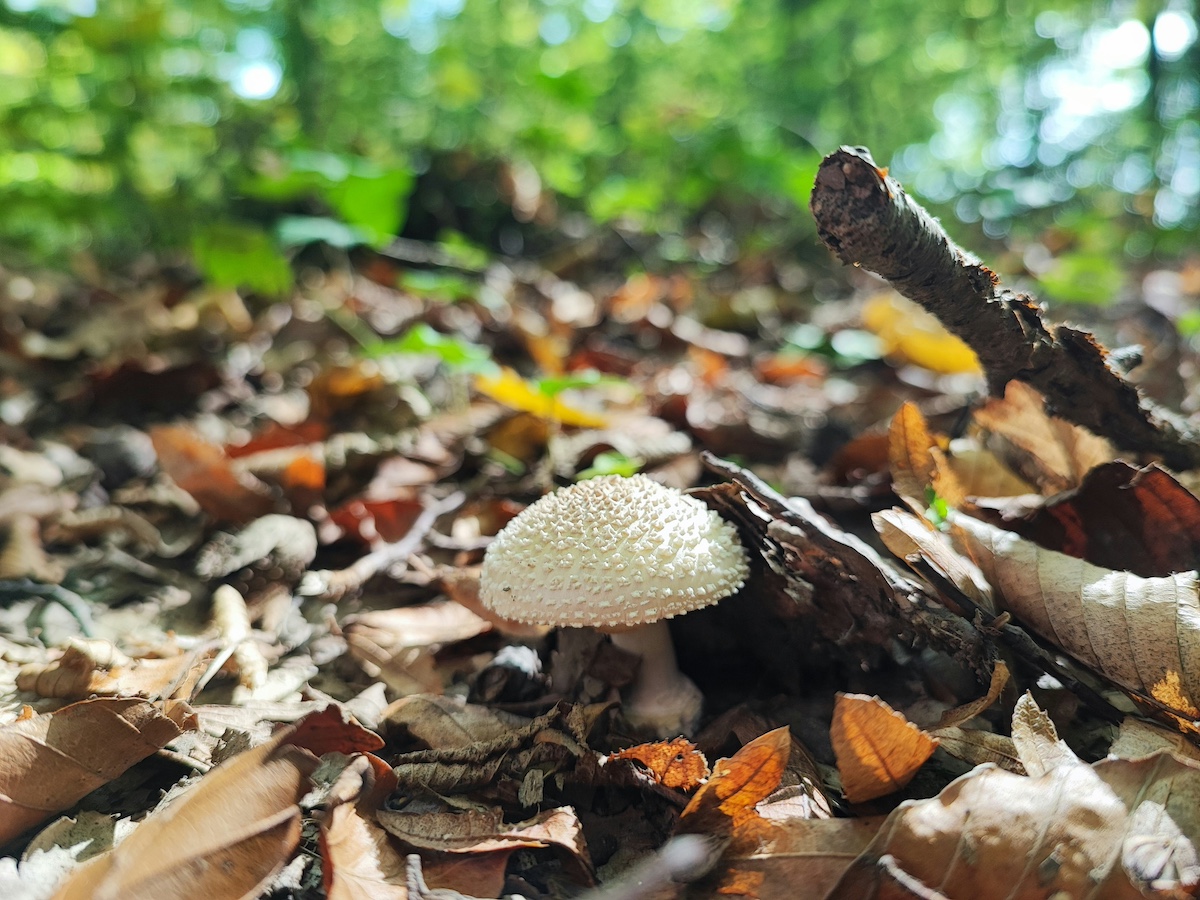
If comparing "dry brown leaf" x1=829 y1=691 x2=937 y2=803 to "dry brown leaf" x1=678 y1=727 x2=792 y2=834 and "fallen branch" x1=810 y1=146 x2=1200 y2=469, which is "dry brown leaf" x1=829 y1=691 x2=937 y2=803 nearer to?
"dry brown leaf" x1=678 y1=727 x2=792 y2=834

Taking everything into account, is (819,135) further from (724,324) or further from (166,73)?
(166,73)

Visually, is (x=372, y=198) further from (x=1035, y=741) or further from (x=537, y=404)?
(x=1035, y=741)

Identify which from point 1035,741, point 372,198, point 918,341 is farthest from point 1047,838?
point 372,198

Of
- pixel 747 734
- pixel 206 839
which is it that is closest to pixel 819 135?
pixel 747 734

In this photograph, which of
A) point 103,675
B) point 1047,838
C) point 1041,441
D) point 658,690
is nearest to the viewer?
point 1047,838

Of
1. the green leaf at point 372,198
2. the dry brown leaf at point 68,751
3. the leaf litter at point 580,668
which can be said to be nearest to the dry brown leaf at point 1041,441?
the leaf litter at point 580,668

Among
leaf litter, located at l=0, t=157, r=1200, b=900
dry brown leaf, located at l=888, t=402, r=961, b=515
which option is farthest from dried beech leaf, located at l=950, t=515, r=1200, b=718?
dry brown leaf, located at l=888, t=402, r=961, b=515
